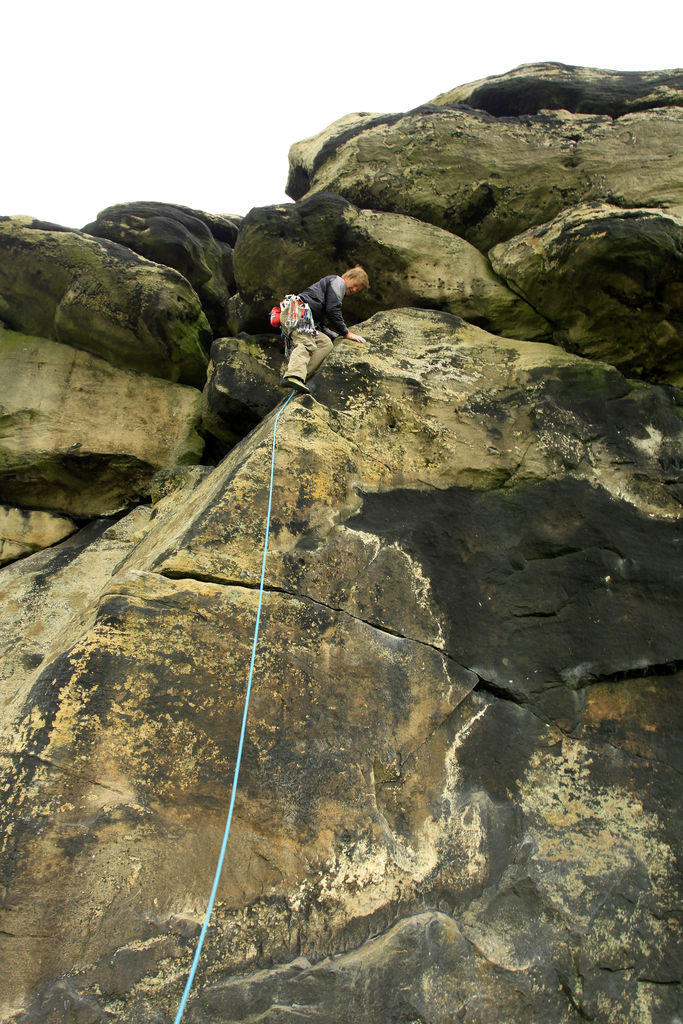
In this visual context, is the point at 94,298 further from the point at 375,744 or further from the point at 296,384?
the point at 375,744

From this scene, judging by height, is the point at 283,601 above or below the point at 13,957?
above

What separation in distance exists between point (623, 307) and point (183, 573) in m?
5.34

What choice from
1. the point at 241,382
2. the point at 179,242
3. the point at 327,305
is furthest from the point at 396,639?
the point at 179,242

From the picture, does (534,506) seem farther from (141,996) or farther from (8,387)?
(8,387)

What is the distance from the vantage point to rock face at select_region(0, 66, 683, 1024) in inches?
135

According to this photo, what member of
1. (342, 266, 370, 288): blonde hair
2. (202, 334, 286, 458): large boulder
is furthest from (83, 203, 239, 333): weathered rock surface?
(342, 266, 370, 288): blonde hair

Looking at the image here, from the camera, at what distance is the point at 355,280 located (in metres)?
7.36

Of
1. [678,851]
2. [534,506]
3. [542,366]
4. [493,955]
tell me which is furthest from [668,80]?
[493,955]

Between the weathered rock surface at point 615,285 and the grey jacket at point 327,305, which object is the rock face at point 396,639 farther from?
the grey jacket at point 327,305

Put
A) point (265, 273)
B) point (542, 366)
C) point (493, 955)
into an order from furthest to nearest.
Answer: point (265, 273), point (542, 366), point (493, 955)

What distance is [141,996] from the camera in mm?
3168

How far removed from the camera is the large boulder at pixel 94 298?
8.69 meters

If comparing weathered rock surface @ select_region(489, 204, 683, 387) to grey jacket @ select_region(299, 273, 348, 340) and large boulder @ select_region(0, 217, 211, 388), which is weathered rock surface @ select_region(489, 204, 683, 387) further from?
large boulder @ select_region(0, 217, 211, 388)

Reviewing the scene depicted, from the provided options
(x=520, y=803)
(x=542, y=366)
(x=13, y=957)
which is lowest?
(x=520, y=803)
